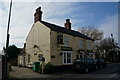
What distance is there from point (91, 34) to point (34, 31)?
32.8 meters

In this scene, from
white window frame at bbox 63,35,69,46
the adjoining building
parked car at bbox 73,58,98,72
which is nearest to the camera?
parked car at bbox 73,58,98,72

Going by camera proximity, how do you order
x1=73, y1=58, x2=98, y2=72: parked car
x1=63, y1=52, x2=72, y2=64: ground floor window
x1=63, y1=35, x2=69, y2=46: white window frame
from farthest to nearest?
x1=63, y1=35, x2=69, y2=46: white window frame < x1=63, y1=52, x2=72, y2=64: ground floor window < x1=73, y1=58, x2=98, y2=72: parked car

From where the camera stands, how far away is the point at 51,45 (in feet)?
75.1

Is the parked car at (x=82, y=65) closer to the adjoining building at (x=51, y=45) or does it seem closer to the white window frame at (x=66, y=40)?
the adjoining building at (x=51, y=45)

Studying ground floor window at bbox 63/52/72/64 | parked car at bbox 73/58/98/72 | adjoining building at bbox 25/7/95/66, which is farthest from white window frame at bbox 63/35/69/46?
parked car at bbox 73/58/98/72

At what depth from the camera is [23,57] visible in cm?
2977

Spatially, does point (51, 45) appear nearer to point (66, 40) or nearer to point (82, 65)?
point (66, 40)

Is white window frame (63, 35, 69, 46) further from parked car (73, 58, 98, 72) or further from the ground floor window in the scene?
parked car (73, 58, 98, 72)

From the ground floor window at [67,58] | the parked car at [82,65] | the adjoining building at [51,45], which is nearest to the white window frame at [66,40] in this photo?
the adjoining building at [51,45]

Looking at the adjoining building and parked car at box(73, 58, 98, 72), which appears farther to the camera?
the adjoining building

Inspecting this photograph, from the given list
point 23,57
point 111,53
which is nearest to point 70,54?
point 23,57

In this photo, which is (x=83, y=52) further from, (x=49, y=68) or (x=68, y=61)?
(x=49, y=68)

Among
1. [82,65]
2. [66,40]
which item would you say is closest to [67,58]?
[66,40]

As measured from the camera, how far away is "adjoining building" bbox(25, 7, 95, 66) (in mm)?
23125
